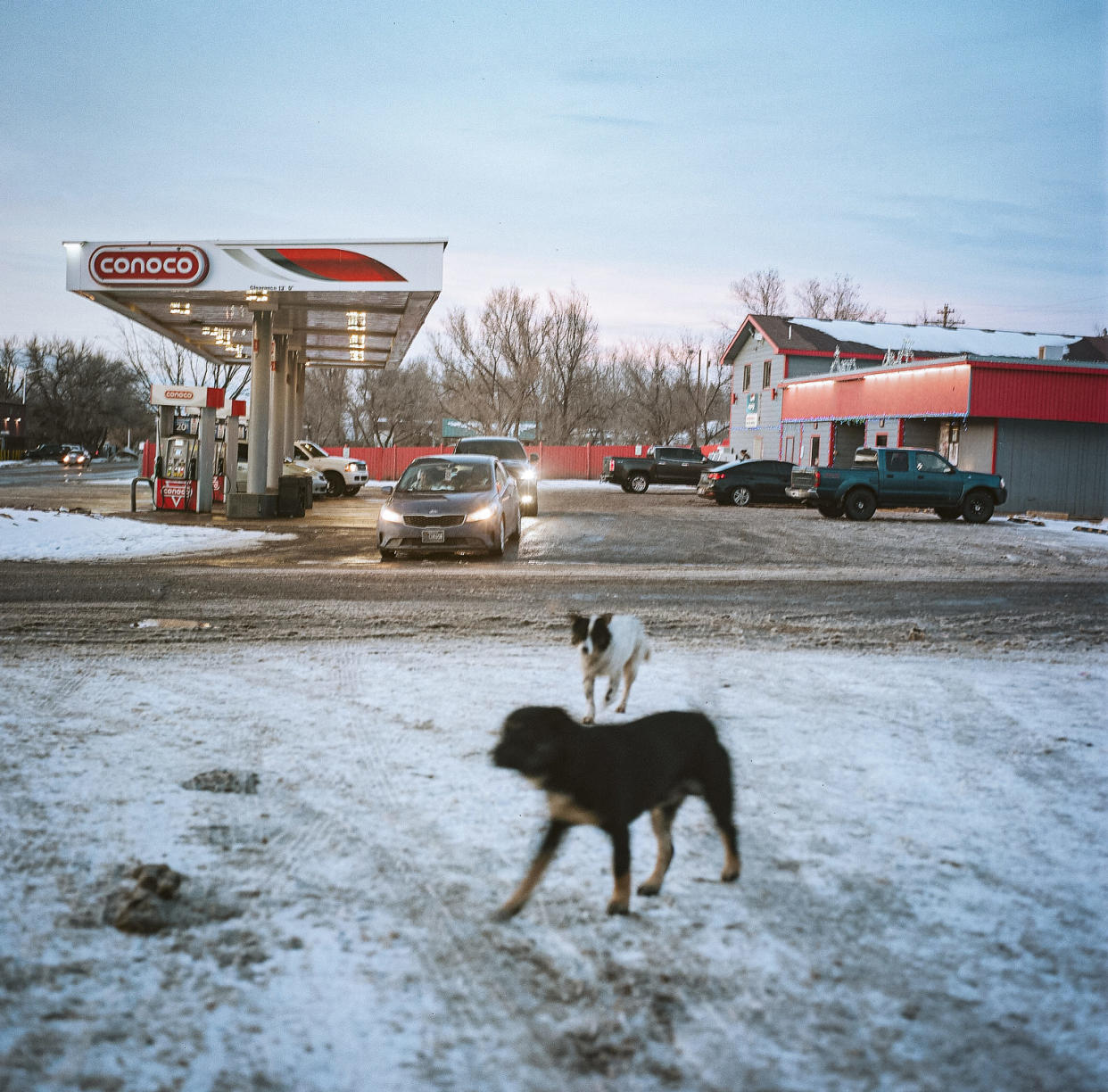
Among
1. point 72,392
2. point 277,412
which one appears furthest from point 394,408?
point 277,412

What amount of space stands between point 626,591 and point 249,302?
50.7 ft

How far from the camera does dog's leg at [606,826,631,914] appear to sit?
3.14 meters

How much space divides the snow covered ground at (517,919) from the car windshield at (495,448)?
19177 millimetres

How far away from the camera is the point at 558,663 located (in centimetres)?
719

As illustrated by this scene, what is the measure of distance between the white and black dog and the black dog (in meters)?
1.69

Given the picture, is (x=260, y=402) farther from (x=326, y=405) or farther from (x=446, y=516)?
(x=326, y=405)

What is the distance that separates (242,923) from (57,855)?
94 centimetres

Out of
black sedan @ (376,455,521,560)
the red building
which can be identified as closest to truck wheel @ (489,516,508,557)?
black sedan @ (376,455,521,560)

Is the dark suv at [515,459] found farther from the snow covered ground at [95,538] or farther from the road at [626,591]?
the snow covered ground at [95,538]

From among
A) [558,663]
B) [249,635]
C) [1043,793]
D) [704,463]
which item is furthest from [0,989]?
[704,463]

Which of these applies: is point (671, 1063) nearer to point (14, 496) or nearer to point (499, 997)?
point (499, 997)

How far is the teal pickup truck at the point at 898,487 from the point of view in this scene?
81.0ft

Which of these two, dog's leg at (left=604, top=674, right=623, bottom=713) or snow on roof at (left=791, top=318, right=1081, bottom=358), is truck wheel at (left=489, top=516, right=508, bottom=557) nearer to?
dog's leg at (left=604, top=674, right=623, bottom=713)

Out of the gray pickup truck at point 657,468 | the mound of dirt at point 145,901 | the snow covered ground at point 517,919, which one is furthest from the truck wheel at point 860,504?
the mound of dirt at point 145,901
